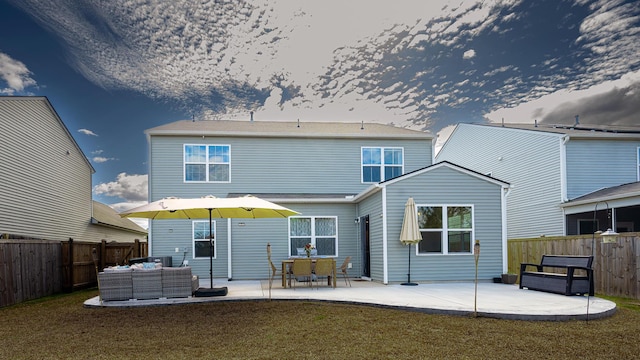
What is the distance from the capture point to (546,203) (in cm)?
1595

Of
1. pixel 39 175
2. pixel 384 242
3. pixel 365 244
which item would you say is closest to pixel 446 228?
pixel 384 242

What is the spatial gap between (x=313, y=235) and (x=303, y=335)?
845cm

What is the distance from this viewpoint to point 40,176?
16.1 m

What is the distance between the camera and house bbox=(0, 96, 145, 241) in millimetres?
14109

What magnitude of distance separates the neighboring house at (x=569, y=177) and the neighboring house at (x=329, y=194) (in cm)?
408

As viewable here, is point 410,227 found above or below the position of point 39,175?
below

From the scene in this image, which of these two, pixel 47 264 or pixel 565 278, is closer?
pixel 565 278

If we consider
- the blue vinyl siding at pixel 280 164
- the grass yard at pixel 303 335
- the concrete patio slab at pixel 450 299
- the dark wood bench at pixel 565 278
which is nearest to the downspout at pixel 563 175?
the blue vinyl siding at pixel 280 164

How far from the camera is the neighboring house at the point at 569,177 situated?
15.1 meters

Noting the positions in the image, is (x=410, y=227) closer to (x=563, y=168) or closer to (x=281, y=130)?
(x=281, y=130)

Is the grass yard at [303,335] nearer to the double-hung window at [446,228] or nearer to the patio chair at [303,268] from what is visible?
the patio chair at [303,268]

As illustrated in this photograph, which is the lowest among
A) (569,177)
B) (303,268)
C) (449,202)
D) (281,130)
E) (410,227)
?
(303,268)

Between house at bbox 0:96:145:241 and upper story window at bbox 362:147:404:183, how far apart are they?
10.9 m

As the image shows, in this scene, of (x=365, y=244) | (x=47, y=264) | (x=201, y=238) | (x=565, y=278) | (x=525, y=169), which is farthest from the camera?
(x=525, y=169)
